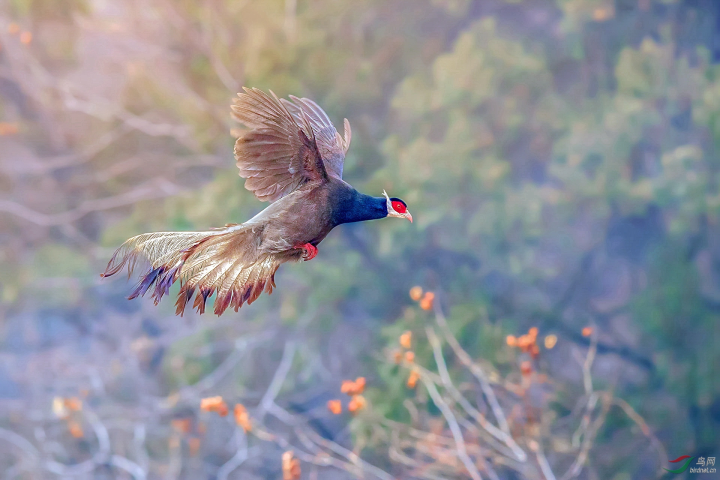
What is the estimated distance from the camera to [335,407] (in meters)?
2.60

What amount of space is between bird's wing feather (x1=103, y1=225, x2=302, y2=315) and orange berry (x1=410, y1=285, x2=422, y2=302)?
5.13ft

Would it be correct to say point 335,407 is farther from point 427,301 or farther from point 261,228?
point 261,228

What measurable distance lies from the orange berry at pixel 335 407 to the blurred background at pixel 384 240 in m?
0.03

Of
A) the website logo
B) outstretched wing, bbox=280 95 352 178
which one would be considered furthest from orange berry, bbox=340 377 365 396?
outstretched wing, bbox=280 95 352 178

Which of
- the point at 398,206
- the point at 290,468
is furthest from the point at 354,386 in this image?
the point at 398,206

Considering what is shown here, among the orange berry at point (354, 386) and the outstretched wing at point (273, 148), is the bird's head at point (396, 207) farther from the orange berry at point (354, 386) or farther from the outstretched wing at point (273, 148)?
the orange berry at point (354, 386)

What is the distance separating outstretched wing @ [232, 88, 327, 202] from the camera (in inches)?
42.1

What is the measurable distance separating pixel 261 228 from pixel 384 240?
1.56m

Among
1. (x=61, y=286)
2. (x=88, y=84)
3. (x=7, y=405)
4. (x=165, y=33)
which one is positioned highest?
(x=165, y=33)

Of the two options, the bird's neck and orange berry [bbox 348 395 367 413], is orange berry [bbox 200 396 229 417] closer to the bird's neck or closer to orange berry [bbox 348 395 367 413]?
orange berry [bbox 348 395 367 413]

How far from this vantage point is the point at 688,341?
260cm

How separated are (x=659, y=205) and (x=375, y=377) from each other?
127 cm

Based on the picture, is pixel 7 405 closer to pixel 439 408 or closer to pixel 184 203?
pixel 184 203

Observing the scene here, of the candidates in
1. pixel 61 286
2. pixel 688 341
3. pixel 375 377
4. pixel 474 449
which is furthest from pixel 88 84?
pixel 688 341
